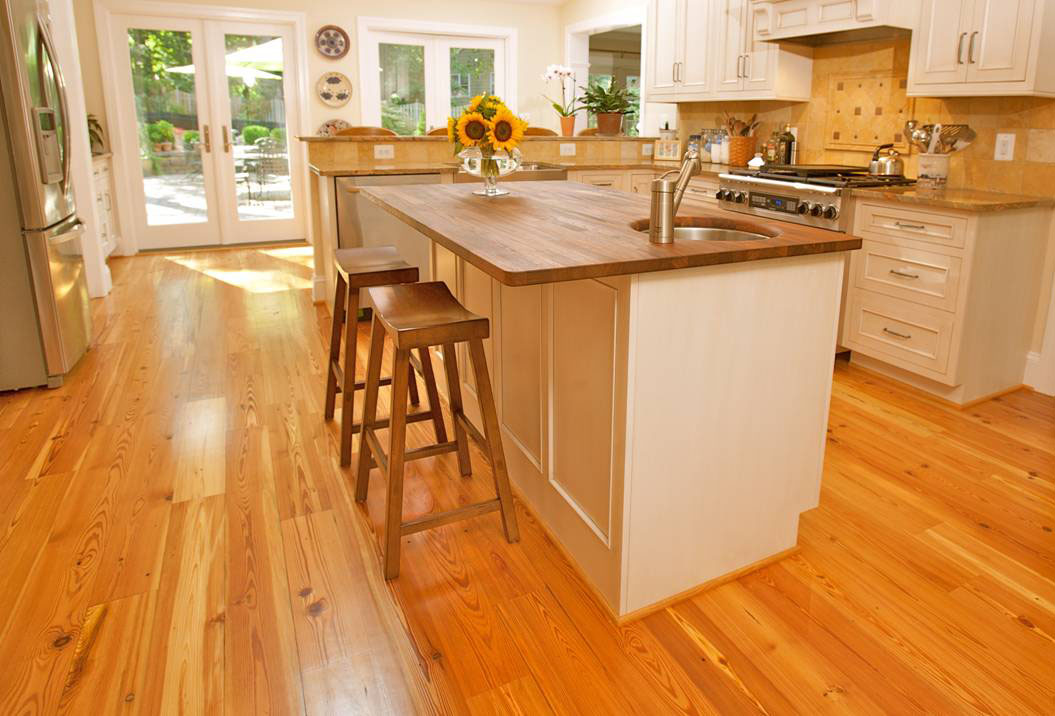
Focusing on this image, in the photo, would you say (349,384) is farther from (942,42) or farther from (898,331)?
(942,42)

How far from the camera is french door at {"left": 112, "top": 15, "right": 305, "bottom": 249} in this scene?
263 inches

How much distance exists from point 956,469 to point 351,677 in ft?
7.07

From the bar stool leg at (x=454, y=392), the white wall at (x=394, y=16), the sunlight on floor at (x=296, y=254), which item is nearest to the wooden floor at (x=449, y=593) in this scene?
the bar stool leg at (x=454, y=392)

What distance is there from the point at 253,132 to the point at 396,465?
611cm

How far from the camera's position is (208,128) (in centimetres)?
696

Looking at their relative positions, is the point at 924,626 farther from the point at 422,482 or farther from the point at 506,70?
the point at 506,70

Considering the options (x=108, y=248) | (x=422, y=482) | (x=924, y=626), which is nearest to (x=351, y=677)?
(x=422, y=482)

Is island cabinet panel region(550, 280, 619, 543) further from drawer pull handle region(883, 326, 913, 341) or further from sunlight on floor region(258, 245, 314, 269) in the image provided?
sunlight on floor region(258, 245, 314, 269)

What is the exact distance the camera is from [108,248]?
6.19 meters

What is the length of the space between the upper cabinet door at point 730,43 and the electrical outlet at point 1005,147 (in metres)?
1.60

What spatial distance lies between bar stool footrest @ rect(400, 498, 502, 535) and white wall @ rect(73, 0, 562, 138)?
6050mm

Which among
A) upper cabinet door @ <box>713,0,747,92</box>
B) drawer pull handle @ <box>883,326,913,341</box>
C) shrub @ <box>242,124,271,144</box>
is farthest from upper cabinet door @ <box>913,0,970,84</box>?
shrub @ <box>242,124,271,144</box>

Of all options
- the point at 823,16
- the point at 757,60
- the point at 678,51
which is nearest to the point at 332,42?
the point at 678,51

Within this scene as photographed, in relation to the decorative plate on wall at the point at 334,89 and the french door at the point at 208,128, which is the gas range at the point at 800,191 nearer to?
the decorative plate on wall at the point at 334,89
